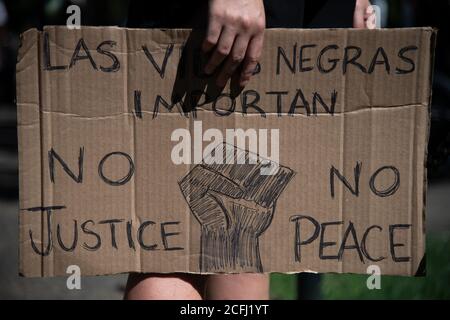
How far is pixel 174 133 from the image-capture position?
160 cm

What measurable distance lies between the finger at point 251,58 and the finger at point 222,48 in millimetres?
50

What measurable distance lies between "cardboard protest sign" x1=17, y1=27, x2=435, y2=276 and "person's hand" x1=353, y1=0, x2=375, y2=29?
260 mm

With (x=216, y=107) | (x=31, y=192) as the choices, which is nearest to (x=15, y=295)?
(x=31, y=192)

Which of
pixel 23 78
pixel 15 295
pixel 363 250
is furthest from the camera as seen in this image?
pixel 15 295

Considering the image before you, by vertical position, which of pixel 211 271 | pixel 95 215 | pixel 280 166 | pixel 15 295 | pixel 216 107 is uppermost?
pixel 216 107

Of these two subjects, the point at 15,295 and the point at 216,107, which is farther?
the point at 15,295

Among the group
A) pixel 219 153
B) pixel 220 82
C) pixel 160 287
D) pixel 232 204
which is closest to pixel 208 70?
pixel 220 82

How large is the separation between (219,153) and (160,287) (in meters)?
0.34

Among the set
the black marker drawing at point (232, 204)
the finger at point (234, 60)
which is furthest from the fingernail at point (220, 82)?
the black marker drawing at point (232, 204)

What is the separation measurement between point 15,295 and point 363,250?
6.29ft

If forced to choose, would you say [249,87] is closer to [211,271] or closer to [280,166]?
[280,166]

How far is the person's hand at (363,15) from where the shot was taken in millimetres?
1854

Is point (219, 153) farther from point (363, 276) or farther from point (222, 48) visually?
point (363, 276)

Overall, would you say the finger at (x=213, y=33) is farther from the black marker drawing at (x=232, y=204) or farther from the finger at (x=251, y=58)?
the black marker drawing at (x=232, y=204)
